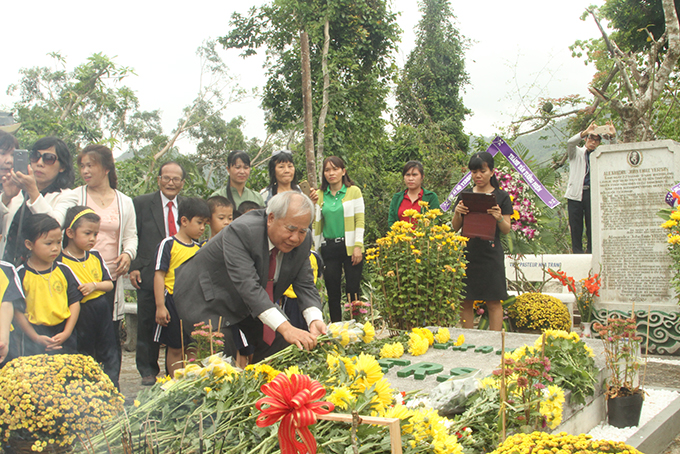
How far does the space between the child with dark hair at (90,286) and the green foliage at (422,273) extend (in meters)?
2.34

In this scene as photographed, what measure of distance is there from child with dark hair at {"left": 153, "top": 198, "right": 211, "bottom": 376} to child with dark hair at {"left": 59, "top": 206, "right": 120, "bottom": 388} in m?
0.41

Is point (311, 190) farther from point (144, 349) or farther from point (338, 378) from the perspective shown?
point (338, 378)

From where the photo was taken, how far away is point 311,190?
5.25 metres

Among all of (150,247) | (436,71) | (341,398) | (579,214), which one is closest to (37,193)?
(150,247)

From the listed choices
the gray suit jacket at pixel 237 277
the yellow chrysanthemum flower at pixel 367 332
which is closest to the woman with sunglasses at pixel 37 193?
the gray suit jacket at pixel 237 277

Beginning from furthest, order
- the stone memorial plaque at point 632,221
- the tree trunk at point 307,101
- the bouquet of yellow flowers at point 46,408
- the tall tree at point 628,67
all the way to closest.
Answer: the tall tree at point 628,67
the tree trunk at point 307,101
the stone memorial plaque at point 632,221
the bouquet of yellow flowers at point 46,408

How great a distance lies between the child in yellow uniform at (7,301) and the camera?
8.77 feet

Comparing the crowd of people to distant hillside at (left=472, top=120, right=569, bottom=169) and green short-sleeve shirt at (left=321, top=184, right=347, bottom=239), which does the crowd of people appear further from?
distant hillside at (left=472, top=120, right=569, bottom=169)

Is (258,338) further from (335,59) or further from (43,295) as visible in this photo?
(335,59)

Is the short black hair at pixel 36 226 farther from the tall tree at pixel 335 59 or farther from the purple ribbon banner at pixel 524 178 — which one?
the tall tree at pixel 335 59

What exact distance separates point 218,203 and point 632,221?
16.3ft

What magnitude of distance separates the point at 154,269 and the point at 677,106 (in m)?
14.0

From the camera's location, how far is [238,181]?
4.68 metres

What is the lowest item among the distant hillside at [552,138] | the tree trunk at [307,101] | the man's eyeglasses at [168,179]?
the man's eyeglasses at [168,179]
